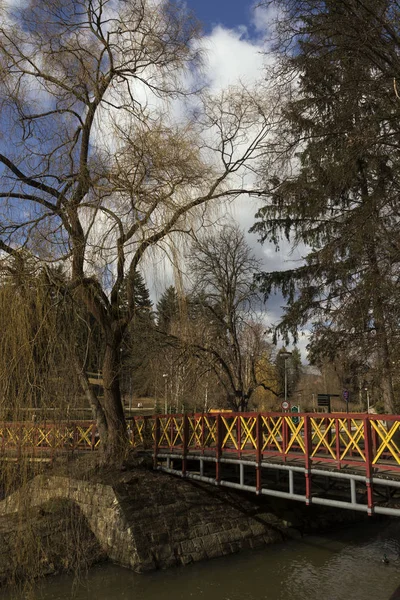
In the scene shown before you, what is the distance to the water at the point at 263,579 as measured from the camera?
10297 mm

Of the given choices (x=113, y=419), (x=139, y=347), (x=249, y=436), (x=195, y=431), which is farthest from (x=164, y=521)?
(x=139, y=347)

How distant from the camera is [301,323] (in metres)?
17.2

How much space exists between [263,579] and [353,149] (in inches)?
350

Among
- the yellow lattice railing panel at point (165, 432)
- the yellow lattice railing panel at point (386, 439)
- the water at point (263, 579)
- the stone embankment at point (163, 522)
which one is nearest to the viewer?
the yellow lattice railing panel at point (386, 439)

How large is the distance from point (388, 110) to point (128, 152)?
15.3 feet

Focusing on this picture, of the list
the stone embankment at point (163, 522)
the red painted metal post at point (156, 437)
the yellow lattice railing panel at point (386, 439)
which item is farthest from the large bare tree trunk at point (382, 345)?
the red painted metal post at point (156, 437)

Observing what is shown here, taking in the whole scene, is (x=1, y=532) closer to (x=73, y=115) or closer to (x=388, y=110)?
(x=73, y=115)

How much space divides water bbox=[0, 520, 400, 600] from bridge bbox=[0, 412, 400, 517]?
4.59 ft

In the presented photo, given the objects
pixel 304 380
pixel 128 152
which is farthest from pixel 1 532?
pixel 304 380

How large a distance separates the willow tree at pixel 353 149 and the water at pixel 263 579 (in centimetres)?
421

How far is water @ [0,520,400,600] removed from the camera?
33.8 ft

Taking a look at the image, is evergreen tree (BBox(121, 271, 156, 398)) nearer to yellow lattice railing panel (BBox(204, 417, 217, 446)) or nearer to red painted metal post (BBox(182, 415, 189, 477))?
red painted metal post (BBox(182, 415, 189, 477))

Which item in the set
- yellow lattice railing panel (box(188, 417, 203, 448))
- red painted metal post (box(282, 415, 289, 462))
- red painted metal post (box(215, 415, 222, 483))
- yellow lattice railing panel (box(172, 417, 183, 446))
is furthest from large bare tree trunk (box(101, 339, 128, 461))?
red painted metal post (box(282, 415, 289, 462))

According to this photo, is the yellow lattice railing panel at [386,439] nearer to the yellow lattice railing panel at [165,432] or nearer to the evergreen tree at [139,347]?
the evergreen tree at [139,347]
